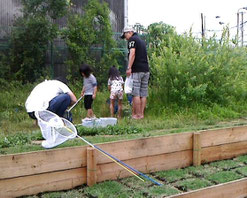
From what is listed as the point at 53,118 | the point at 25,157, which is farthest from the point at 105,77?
the point at 25,157

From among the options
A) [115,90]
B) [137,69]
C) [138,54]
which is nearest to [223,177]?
[137,69]

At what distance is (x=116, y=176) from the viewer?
425cm

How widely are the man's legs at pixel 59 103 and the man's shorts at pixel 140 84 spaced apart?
75.5 inches

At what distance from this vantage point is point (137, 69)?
25.1 feet

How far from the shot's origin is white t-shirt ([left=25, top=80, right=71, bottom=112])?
219 inches

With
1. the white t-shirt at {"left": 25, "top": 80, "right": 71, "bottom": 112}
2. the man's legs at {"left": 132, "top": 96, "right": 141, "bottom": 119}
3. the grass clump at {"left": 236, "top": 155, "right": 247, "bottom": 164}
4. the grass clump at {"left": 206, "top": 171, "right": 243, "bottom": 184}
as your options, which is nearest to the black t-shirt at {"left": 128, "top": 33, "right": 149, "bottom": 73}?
the man's legs at {"left": 132, "top": 96, "right": 141, "bottom": 119}

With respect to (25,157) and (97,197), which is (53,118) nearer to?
(25,157)

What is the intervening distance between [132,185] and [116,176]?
215 millimetres

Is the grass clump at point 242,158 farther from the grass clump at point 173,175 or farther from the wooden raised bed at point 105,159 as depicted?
the grass clump at point 173,175

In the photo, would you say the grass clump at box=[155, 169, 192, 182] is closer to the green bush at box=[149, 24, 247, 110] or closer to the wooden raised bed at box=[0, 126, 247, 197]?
the wooden raised bed at box=[0, 126, 247, 197]

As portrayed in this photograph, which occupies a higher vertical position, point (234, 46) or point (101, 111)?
point (234, 46)

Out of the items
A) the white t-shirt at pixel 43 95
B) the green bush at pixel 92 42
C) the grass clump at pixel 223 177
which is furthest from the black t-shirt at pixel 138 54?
the green bush at pixel 92 42

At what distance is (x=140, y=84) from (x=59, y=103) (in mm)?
2299

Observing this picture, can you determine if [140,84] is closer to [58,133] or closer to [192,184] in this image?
[58,133]
